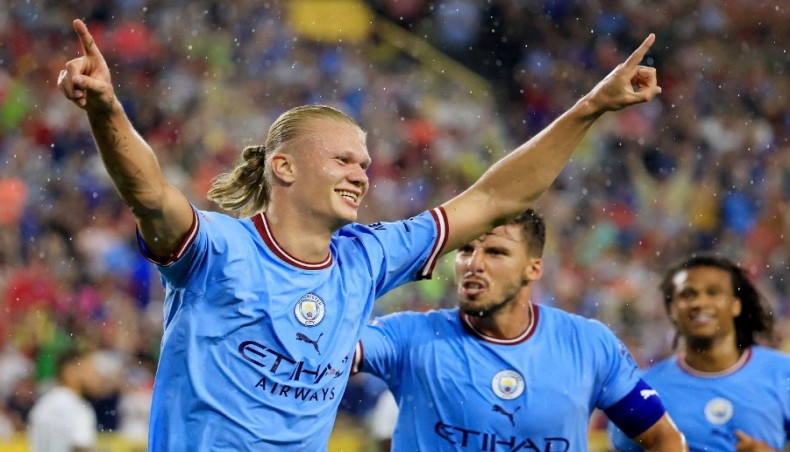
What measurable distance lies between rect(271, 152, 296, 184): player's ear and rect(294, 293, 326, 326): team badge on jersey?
1.30 ft

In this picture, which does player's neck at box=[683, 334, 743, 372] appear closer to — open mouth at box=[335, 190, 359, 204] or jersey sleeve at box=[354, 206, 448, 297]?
jersey sleeve at box=[354, 206, 448, 297]

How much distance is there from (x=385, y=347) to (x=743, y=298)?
7.57ft

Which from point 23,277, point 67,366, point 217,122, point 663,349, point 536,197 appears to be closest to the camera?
point 536,197

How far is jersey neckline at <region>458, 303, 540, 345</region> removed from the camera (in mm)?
4941

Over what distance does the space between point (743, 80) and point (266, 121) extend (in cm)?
586

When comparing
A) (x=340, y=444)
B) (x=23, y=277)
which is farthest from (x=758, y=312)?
(x=23, y=277)

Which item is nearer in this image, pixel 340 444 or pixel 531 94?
pixel 340 444

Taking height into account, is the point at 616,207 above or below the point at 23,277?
A: above

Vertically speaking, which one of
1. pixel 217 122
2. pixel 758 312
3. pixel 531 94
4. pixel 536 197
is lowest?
pixel 536 197

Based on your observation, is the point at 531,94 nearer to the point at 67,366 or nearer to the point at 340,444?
the point at 340,444

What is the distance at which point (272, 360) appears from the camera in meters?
3.41

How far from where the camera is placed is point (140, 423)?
8.58 meters

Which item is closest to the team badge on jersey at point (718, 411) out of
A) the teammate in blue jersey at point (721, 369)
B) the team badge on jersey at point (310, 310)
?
the teammate in blue jersey at point (721, 369)

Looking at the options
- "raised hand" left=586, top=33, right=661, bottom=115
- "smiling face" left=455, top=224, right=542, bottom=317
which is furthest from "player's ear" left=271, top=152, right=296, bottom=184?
"smiling face" left=455, top=224, right=542, bottom=317
